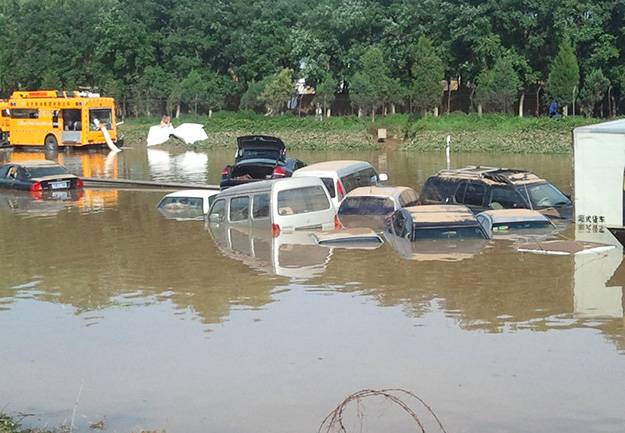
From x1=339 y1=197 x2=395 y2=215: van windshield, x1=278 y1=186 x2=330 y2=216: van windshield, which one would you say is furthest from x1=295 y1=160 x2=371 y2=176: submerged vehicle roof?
x1=278 y1=186 x2=330 y2=216: van windshield

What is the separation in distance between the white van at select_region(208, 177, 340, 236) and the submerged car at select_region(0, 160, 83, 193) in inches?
522

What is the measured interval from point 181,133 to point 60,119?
915 centimetres

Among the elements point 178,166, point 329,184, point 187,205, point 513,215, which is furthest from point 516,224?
point 178,166

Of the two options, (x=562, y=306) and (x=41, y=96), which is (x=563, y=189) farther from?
(x=41, y=96)

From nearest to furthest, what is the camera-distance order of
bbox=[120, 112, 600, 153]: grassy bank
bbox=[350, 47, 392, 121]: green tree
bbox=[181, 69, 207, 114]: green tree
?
bbox=[120, 112, 600, 153]: grassy bank, bbox=[350, 47, 392, 121]: green tree, bbox=[181, 69, 207, 114]: green tree

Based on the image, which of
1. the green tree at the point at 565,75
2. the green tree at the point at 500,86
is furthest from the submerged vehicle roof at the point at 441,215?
the green tree at the point at 500,86

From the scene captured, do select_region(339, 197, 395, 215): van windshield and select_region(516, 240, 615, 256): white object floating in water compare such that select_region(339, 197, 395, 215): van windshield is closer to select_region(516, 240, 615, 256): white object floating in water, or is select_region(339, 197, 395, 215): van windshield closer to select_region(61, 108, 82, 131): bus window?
select_region(516, 240, 615, 256): white object floating in water

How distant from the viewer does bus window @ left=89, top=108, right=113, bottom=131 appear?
5343 centimetres

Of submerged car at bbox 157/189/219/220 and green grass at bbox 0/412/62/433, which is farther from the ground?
submerged car at bbox 157/189/219/220

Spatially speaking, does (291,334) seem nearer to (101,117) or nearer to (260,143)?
(260,143)

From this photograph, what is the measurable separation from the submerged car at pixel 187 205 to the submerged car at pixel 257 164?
1.10 m

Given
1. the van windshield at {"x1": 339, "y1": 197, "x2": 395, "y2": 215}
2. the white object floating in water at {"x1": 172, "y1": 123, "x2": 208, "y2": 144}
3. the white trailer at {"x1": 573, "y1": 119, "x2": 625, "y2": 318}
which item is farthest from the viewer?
the white object floating in water at {"x1": 172, "y1": 123, "x2": 208, "y2": 144}

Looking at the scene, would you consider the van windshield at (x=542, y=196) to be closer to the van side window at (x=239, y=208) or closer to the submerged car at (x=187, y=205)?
the van side window at (x=239, y=208)

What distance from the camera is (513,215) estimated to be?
21.1 m
